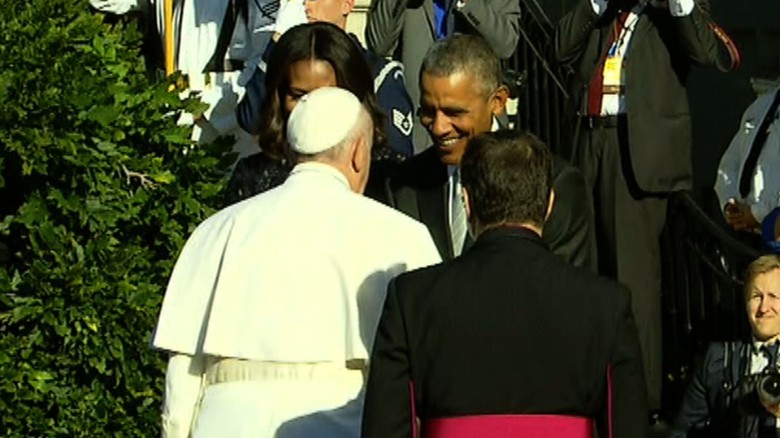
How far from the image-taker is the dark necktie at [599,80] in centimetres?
1028

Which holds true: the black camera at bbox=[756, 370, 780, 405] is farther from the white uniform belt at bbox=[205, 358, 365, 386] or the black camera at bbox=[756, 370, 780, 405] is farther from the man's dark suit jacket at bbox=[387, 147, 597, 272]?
the white uniform belt at bbox=[205, 358, 365, 386]

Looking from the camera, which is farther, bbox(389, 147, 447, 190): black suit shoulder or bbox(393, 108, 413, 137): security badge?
bbox(393, 108, 413, 137): security badge

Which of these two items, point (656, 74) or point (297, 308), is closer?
point (297, 308)

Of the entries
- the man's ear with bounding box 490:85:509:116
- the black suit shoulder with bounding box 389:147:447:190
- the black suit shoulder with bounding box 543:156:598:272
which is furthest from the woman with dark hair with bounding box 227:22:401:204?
the black suit shoulder with bounding box 543:156:598:272

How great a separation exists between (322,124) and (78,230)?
230 centimetres

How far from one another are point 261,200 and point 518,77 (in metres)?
3.72

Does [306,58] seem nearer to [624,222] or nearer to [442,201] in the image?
[442,201]

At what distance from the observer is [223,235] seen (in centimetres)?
666

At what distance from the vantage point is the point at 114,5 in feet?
39.2

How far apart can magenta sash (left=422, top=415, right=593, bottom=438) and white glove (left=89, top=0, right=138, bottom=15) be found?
20.4ft

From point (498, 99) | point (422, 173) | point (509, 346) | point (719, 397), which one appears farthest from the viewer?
point (719, 397)

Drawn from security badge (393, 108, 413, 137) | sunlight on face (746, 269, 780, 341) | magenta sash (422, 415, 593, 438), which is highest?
security badge (393, 108, 413, 137)

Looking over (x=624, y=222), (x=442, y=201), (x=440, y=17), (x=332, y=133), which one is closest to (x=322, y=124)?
(x=332, y=133)

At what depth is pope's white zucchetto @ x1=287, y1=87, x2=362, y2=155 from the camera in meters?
6.67
